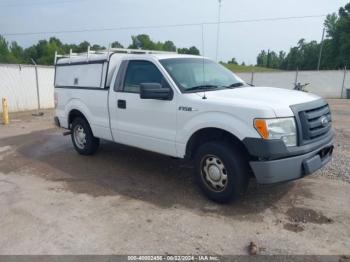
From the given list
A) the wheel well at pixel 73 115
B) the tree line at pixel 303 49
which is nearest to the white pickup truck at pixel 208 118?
the wheel well at pixel 73 115

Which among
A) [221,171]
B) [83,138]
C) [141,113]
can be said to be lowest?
[83,138]

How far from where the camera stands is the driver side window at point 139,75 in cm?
530

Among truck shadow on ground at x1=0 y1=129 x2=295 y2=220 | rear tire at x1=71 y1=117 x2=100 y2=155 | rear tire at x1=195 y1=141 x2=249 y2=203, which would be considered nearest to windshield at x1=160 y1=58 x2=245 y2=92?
rear tire at x1=195 y1=141 x2=249 y2=203

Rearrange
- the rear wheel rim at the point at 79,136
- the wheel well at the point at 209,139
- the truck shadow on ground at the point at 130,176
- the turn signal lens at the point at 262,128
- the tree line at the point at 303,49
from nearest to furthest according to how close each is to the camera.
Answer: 1. the turn signal lens at the point at 262,128
2. the wheel well at the point at 209,139
3. the truck shadow on ground at the point at 130,176
4. the rear wheel rim at the point at 79,136
5. the tree line at the point at 303,49

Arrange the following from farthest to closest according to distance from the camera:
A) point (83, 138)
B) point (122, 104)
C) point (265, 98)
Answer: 1. point (83, 138)
2. point (122, 104)
3. point (265, 98)

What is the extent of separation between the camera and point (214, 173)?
4559mm

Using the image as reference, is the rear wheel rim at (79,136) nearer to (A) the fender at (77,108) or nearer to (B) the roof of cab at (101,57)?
(A) the fender at (77,108)

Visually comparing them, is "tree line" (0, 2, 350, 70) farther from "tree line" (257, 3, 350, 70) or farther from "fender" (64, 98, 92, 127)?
"fender" (64, 98, 92, 127)

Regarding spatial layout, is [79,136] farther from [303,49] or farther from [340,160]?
[303,49]

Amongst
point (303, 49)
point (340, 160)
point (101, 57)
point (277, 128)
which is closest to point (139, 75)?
point (101, 57)

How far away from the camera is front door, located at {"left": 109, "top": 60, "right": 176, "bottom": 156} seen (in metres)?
5.08

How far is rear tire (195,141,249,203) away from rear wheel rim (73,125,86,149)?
323 cm

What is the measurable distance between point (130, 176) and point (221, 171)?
196 cm

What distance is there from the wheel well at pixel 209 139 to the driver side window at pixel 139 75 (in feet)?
3.21
